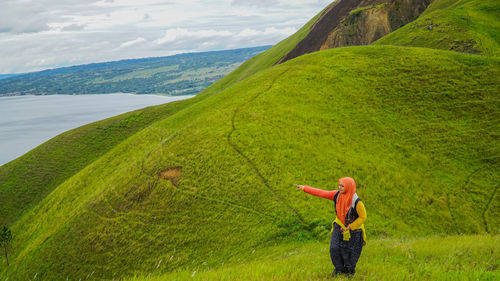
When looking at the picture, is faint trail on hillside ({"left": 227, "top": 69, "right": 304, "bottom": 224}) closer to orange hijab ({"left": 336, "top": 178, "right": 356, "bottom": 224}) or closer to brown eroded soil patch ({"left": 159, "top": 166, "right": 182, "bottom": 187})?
brown eroded soil patch ({"left": 159, "top": 166, "right": 182, "bottom": 187})

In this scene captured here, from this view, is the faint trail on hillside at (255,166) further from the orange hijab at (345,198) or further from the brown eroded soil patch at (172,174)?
the orange hijab at (345,198)

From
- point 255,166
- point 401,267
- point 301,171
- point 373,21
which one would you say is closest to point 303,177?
point 301,171

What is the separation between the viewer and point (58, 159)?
57906mm

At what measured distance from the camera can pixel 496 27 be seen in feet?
148

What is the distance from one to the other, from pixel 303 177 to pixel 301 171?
683 millimetres

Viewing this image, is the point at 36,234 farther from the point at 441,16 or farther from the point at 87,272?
the point at 441,16

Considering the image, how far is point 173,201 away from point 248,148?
719 centimetres

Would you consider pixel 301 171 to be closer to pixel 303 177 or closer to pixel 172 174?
pixel 303 177

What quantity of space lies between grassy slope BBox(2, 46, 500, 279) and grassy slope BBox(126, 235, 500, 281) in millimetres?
6410

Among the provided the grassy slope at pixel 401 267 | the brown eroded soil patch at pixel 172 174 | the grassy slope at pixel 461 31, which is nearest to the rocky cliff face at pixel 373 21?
the grassy slope at pixel 461 31

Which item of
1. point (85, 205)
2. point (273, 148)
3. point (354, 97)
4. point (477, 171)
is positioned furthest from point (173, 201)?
point (477, 171)

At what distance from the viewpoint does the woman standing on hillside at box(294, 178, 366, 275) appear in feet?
22.0

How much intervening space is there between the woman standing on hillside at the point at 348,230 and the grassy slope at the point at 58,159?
5662cm

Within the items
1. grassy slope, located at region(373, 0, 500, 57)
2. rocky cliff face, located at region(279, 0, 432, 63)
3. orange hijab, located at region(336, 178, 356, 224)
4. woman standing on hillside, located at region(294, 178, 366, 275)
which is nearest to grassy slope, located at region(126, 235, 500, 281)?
woman standing on hillside, located at region(294, 178, 366, 275)
